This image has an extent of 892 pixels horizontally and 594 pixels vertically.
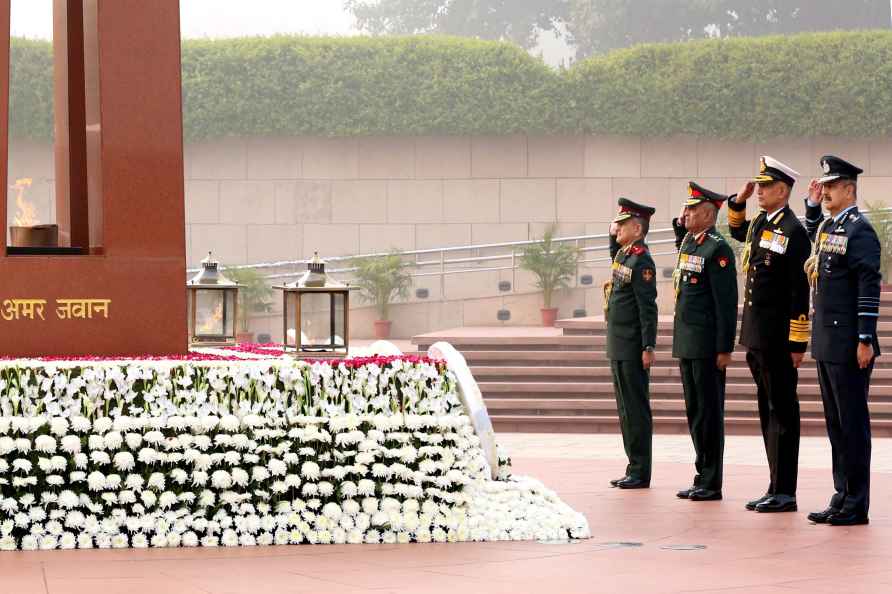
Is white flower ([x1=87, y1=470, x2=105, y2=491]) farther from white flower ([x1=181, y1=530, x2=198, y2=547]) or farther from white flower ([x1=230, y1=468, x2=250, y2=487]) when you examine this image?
white flower ([x1=230, y1=468, x2=250, y2=487])

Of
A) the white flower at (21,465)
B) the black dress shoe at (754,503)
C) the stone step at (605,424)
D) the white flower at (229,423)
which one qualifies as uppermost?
the white flower at (229,423)

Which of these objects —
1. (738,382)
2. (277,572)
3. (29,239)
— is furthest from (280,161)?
(277,572)

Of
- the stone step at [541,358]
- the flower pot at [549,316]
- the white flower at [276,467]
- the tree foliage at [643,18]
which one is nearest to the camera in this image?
the white flower at [276,467]

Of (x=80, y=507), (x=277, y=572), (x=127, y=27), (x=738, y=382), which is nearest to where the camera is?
(x=277, y=572)

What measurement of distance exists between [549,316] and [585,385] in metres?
5.87

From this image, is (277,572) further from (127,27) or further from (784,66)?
(784,66)

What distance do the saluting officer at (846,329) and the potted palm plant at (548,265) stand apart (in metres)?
11.6

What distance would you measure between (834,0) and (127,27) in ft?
72.2

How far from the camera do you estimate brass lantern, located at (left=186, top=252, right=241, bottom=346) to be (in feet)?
23.6

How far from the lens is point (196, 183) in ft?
67.8

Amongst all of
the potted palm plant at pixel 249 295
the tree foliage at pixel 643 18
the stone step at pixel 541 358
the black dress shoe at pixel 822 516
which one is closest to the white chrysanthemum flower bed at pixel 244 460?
the black dress shoe at pixel 822 516

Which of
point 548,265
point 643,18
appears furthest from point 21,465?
point 643,18

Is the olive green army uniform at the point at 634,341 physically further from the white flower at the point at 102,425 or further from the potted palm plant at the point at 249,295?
the potted palm plant at the point at 249,295

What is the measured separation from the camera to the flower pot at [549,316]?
1761 centimetres
